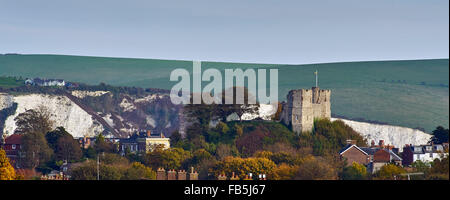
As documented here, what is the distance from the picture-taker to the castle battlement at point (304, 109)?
108250 millimetres

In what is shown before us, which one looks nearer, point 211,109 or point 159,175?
point 159,175

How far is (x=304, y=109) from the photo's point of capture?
356 feet

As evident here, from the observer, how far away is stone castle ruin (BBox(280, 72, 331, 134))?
355ft

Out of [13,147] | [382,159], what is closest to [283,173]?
[382,159]

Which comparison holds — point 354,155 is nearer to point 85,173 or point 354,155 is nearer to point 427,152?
point 427,152

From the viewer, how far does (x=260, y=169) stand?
82.8 meters

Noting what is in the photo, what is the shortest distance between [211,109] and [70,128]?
73.9 m

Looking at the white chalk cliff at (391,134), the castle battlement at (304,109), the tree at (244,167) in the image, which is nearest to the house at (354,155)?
the castle battlement at (304,109)

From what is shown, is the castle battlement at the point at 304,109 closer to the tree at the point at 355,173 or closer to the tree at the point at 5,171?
the tree at the point at 355,173

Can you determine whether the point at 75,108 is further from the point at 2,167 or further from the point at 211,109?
the point at 2,167
